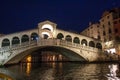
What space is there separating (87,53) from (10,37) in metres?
10.3

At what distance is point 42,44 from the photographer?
27516 mm

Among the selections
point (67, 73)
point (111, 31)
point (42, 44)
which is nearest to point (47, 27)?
point (42, 44)

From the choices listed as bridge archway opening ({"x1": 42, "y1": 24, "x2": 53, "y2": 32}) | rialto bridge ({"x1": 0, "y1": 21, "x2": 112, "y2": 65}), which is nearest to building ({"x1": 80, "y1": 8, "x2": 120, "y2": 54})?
rialto bridge ({"x1": 0, "y1": 21, "x2": 112, "y2": 65})

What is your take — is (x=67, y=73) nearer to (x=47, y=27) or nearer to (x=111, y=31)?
(x=47, y=27)

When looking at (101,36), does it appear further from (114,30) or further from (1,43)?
(1,43)

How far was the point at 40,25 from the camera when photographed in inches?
1183

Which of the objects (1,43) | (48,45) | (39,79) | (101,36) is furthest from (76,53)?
(39,79)

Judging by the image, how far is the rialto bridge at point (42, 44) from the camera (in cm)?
2662

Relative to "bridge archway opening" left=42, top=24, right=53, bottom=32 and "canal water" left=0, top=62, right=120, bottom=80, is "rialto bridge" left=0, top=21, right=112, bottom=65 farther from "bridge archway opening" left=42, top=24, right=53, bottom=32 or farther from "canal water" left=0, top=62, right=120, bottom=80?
"canal water" left=0, top=62, right=120, bottom=80

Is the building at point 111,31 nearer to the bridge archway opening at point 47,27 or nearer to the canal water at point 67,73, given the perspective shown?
the bridge archway opening at point 47,27

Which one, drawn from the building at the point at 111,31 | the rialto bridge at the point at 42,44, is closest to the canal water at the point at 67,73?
the rialto bridge at the point at 42,44

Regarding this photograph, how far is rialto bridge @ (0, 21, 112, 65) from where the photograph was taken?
87.4 feet

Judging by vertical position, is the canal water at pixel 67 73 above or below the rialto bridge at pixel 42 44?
below

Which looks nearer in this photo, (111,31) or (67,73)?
(67,73)
